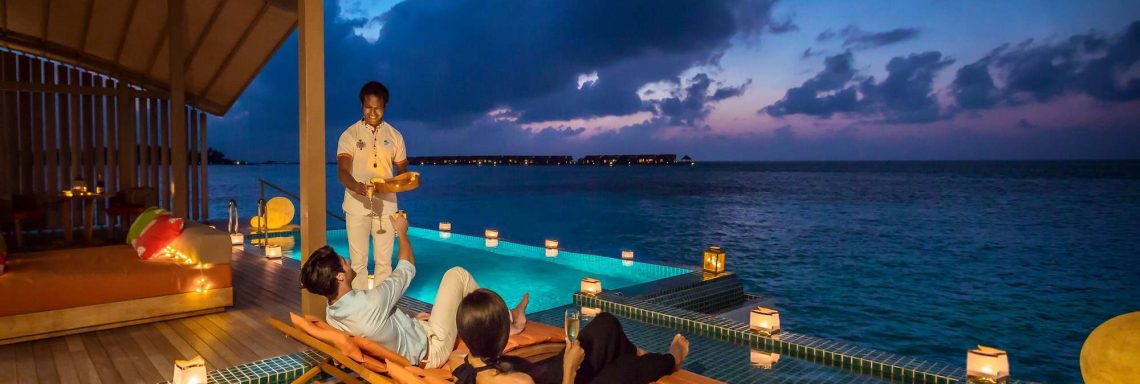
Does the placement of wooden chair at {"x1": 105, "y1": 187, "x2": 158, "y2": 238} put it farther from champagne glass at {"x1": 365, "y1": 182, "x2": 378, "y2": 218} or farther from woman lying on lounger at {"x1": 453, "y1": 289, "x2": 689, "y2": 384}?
woman lying on lounger at {"x1": 453, "y1": 289, "x2": 689, "y2": 384}

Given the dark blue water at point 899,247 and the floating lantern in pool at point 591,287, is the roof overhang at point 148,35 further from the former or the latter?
the floating lantern in pool at point 591,287

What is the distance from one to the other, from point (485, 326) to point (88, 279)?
3.49 metres

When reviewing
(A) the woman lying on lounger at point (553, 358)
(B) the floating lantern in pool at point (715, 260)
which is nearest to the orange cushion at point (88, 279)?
(A) the woman lying on lounger at point (553, 358)

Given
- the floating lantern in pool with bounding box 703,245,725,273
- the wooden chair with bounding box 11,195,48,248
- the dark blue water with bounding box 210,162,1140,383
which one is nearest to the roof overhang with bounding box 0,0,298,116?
the wooden chair with bounding box 11,195,48,248

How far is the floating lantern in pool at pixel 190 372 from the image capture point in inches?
103

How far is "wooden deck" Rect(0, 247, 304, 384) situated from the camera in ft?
10.2

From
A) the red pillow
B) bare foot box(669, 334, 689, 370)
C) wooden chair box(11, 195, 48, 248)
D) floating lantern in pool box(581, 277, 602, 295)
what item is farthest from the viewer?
wooden chair box(11, 195, 48, 248)

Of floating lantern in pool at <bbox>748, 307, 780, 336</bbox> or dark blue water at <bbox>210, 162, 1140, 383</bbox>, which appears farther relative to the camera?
dark blue water at <bbox>210, 162, 1140, 383</bbox>

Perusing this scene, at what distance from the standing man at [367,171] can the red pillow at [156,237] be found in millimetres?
1768

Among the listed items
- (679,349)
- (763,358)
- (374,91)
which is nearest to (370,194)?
(374,91)

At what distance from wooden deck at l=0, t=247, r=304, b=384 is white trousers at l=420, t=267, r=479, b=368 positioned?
126cm

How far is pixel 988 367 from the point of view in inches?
126

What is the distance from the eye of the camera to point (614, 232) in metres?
20.8

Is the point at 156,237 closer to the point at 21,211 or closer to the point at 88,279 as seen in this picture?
the point at 88,279
